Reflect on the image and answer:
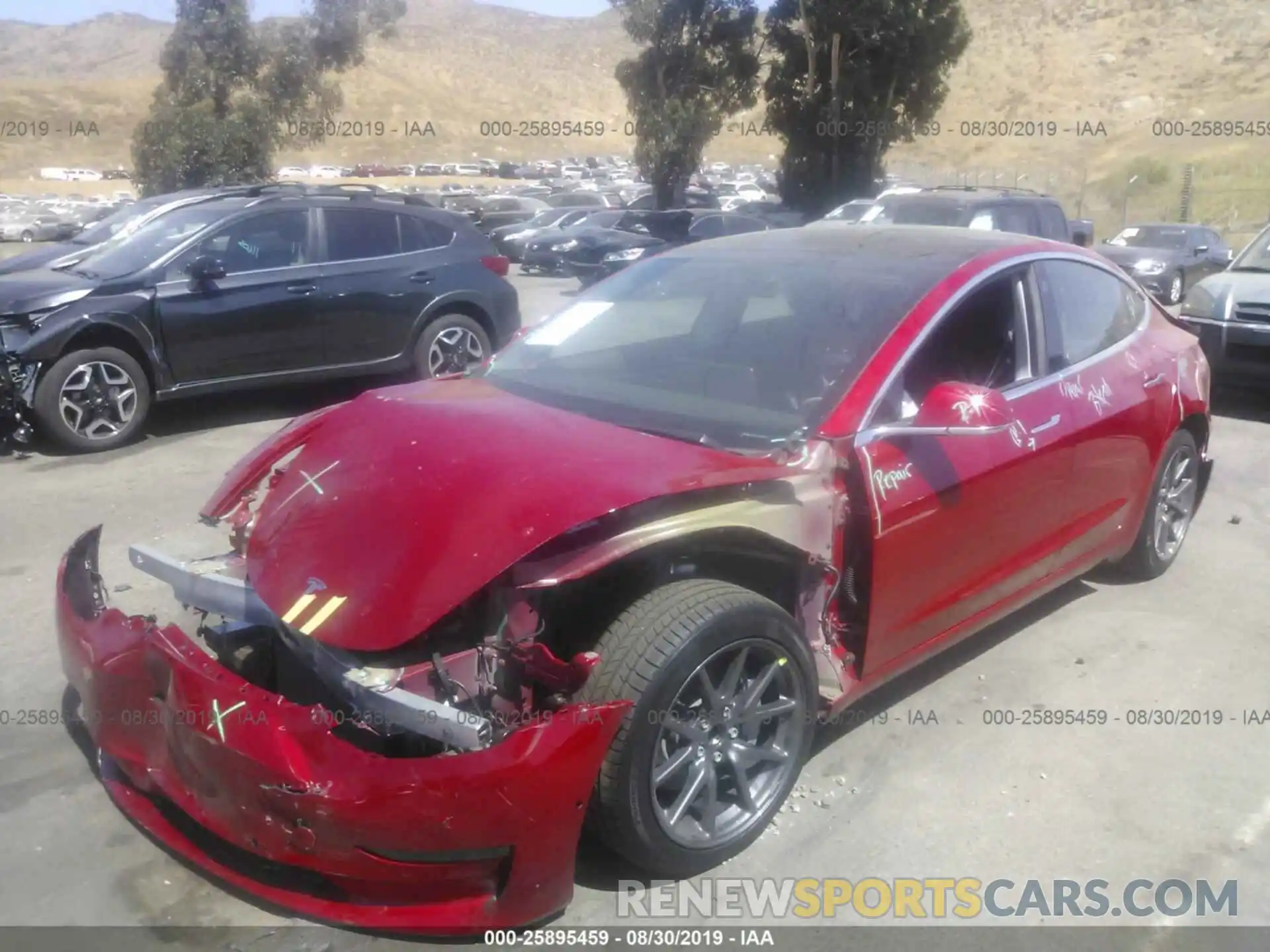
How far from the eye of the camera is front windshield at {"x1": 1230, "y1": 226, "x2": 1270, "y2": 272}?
10.2 meters

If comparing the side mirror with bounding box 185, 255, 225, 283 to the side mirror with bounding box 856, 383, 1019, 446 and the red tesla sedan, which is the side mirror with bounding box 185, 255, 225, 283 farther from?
the side mirror with bounding box 856, 383, 1019, 446

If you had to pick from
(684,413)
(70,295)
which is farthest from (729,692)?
(70,295)

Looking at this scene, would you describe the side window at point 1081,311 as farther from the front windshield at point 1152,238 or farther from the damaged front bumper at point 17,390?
the front windshield at point 1152,238

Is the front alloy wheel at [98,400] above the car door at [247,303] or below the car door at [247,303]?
below

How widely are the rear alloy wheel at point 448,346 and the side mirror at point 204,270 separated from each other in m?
1.66

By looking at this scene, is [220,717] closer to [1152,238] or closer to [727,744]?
[727,744]

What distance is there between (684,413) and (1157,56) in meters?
71.8

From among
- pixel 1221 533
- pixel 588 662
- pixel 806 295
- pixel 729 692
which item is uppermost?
pixel 806 295

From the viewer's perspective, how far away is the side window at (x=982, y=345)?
156 inches

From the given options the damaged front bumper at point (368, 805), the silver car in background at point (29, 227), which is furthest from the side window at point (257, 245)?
the silver car in background at point (29, 227)

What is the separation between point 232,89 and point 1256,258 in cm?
2265

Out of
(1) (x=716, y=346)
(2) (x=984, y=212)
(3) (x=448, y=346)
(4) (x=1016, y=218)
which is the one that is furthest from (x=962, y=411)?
(4) (x=1016, y=218)

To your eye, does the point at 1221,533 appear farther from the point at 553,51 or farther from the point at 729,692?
the point at 553,51

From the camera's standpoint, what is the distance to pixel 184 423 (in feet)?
27.9
